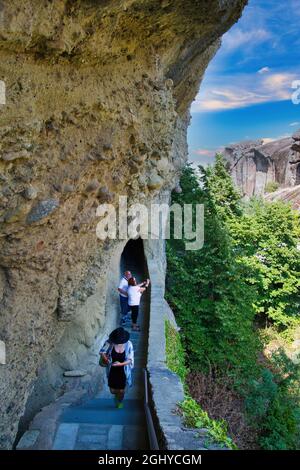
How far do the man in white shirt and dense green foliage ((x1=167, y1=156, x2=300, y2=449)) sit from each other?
4183mm

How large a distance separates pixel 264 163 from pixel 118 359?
134ft

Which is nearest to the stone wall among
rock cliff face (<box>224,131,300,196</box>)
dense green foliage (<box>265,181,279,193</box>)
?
rock cliff face (<box>224,131,300,196</box>)

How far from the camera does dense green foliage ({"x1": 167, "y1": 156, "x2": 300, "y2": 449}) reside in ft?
35.6

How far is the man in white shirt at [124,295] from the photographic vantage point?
30.3 feet

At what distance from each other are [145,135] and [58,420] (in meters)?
4.44

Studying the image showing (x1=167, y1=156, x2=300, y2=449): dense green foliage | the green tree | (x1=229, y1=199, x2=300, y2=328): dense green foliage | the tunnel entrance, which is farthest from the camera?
(x1=229, y1=199, x2=300, y2=328): dense green foliage

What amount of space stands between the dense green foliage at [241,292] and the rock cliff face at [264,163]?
59.3 ft

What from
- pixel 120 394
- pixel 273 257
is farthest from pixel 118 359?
pixel 273 257

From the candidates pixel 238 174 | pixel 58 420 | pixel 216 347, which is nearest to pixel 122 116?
pixel 58 420

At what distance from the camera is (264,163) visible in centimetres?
4353

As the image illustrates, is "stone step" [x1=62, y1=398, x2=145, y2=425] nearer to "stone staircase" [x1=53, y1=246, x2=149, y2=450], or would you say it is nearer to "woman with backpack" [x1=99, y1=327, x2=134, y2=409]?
"stone staircase" [x1=53, y1=246, x2=149, y2=450]

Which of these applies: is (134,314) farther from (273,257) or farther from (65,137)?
(273,257)

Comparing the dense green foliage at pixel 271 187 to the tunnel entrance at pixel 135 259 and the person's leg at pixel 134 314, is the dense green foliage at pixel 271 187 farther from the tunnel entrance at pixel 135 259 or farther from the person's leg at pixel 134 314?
the person's leg at pixel 134 314

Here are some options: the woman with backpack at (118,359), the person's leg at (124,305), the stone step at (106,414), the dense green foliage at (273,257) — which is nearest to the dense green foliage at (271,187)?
the dense green foliage at (273,257)
